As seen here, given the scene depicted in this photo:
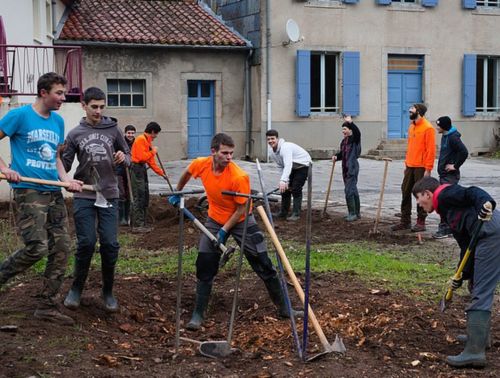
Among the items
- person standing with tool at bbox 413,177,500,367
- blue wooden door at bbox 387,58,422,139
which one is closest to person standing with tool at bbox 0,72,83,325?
person standing with tool at bbox 413,177,500,367

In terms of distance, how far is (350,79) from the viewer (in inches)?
982

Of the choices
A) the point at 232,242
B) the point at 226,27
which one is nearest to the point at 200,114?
the point at 226,27

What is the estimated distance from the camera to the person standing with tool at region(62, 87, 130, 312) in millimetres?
6879

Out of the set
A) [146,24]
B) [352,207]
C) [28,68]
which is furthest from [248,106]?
[352,207]

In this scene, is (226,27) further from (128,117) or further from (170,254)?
(170,254)

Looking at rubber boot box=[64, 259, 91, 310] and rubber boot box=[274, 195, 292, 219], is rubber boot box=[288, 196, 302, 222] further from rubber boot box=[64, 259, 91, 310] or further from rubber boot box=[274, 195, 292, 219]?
rubber boot box=[64, 259, 91, 310]

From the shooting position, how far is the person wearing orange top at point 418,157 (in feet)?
38.9

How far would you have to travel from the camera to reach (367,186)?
18547 mm

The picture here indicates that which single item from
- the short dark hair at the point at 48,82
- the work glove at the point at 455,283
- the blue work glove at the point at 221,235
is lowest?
the work glove at the point at 455,283

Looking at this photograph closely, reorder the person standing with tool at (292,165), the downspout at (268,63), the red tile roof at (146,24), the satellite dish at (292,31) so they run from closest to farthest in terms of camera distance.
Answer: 1. the person standing with tool at (292,165)
2. the red tile roof at (146,24)
3. the satellite dish at (292,31)
4. the downspout at (268,63)

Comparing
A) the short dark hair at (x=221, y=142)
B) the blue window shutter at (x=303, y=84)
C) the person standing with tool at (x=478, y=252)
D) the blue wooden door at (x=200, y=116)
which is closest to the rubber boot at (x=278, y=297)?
the short dark hair at (x=221, y=142)

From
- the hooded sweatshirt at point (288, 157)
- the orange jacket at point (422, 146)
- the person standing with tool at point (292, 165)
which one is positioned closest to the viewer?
the orange jacket at point (422, 146)

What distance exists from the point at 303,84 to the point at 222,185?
58.8ft

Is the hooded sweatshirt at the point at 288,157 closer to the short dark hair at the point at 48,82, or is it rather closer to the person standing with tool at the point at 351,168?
the person standing with tool at the point at 351,168
